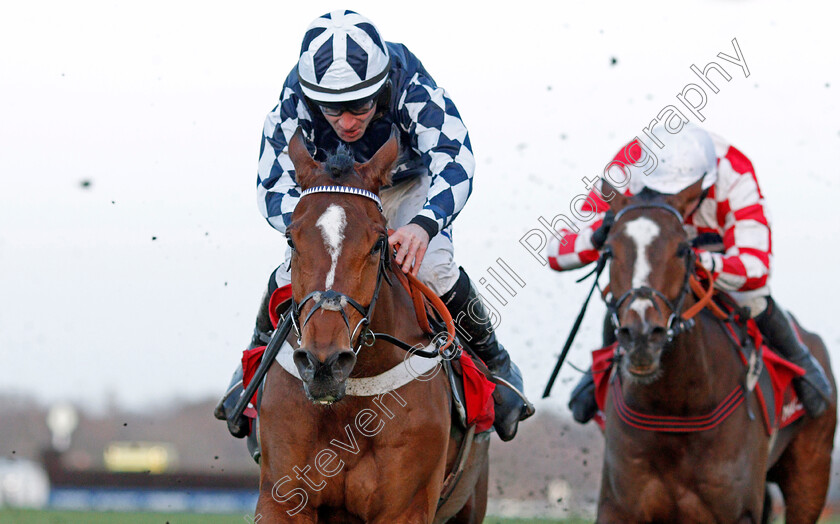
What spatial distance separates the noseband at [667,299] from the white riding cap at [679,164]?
21 cm

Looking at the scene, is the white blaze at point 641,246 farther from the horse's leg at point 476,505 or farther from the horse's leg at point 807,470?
the horse's leg at point 807,470

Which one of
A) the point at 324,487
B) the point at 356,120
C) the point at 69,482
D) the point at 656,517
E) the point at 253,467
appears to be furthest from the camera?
the point at 253,467

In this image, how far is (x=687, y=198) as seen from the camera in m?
5.76

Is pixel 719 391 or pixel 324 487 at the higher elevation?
pixel 719 391

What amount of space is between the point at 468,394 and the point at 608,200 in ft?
6.15

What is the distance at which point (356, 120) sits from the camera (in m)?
4.61

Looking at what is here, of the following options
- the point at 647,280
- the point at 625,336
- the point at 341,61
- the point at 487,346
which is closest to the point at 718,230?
the point at 647,280

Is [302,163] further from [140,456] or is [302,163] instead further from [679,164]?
[140,456]

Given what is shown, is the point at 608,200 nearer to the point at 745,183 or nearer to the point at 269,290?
the point at 745,183

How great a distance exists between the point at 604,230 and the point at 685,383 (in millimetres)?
934

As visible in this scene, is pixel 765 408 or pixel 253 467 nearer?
pixel 765 408

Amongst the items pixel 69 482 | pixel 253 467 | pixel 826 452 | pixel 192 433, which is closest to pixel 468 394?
pixel 826 452

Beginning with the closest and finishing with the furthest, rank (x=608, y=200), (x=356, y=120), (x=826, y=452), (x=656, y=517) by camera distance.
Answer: (x=356, y=120) < (x=656, y=517) < (x=608, y=200) < (x=826, y=452)

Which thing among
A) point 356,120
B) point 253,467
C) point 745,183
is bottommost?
point 253,467
